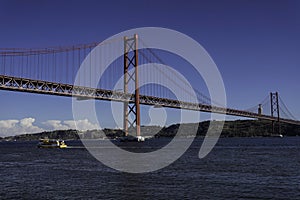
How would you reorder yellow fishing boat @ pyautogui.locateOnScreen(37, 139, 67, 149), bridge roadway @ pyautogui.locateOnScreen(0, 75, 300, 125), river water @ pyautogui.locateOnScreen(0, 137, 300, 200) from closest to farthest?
river water @ pyautogui.locateOnScreen(0, 137, 300, 200) < bridge roadway @ pyautogui.locateOnScreen(0, 75, 300, 125) < yellow fishing boat @ pyautogui.locateOnScreen(37, 139, 67, 149)

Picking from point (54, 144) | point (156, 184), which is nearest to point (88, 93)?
point (54, 144)

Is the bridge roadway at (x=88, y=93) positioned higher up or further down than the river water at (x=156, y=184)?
higher up

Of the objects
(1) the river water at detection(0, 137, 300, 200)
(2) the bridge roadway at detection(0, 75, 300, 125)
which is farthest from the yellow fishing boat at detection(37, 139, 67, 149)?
(1) the river water at detection(0, 137, 300, 200)

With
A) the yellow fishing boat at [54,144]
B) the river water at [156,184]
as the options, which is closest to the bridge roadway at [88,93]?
the yellow fishing boat at [54,144]

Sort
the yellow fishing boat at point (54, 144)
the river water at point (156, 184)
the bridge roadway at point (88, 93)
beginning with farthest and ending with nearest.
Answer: the yellow fishing boat at point (54, 144), the bridge roadway at point (88, 93), the river water at point (156, 184)

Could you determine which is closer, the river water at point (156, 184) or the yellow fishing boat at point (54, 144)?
the river water at point (156, 184)

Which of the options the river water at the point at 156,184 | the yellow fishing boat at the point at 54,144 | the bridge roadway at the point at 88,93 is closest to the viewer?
the river water at the point at 156,184

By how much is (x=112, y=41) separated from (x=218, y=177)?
78.3 meters

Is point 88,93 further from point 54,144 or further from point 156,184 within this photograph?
point 156,184

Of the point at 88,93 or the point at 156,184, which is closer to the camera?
the point at 156,184

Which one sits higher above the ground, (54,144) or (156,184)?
(54,144)

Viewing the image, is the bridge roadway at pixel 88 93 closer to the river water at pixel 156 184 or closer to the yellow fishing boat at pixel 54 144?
the yellow fishing boat at pixel 54 144

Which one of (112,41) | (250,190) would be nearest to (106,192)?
(250,190)

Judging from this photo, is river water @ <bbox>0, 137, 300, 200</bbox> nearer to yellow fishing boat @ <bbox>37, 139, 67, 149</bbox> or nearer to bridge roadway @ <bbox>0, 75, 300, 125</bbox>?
bridge roadway @ <bbox>0, 75, 300, 125</bbox>
